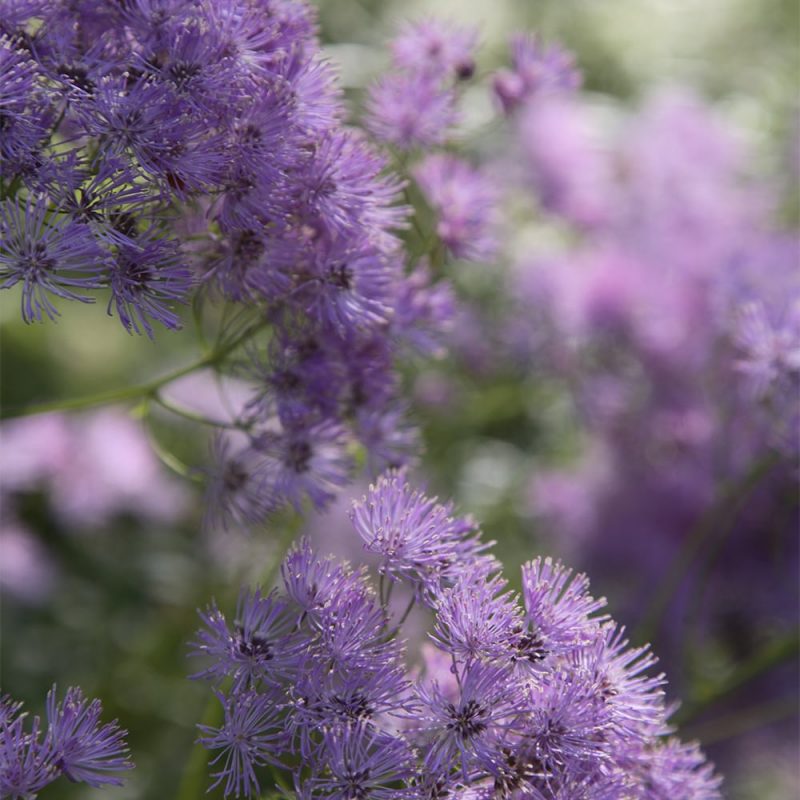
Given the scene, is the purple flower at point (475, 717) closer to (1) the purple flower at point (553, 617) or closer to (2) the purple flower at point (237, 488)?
(1) the purple flower at point (553, 617)

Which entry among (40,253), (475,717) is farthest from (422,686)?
(40,253)

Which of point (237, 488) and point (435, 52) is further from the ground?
point (435, 52)

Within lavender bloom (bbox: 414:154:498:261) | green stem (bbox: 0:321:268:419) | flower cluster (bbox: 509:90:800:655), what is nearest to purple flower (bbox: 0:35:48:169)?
green stem (bbox: 0:321:268:419)

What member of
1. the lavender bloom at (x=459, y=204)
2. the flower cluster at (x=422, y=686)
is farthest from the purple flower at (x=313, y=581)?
the lavender bloom at (x=459, y=204)

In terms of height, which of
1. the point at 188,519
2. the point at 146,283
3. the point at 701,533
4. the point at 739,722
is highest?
the point at 146,283

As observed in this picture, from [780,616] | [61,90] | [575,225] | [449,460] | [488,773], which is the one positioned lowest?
[449,460]

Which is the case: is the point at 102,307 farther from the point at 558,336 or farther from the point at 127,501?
the point at 558,336

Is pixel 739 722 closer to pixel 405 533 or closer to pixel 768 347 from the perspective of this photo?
pixel 768 347

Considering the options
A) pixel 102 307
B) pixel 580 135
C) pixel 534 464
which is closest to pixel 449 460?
pixel 534 464
